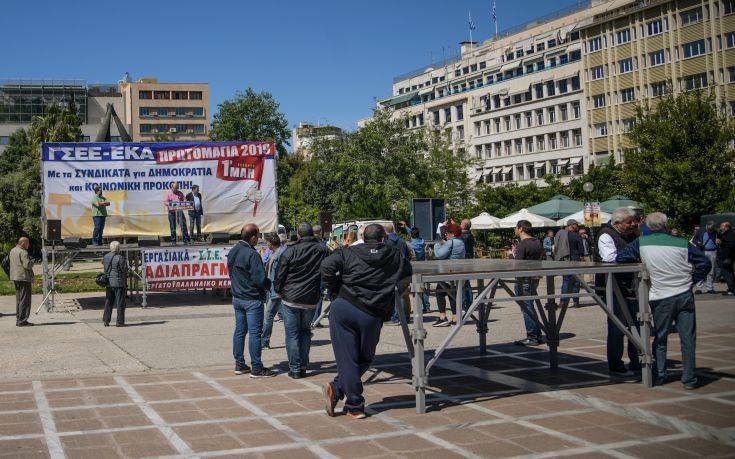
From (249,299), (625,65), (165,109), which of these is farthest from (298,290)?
(165,109)

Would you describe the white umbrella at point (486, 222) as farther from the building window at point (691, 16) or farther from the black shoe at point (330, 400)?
the building window at point (691, 16)

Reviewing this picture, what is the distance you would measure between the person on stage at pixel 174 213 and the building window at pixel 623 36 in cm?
6140

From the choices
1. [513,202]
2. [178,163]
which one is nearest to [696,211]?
[513,202]

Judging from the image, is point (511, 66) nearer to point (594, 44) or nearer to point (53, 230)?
point (594, 44)

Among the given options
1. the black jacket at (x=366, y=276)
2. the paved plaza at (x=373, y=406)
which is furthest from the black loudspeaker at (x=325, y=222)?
the black jacket at (x=366, y=276)

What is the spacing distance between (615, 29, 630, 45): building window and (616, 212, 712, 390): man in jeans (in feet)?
234

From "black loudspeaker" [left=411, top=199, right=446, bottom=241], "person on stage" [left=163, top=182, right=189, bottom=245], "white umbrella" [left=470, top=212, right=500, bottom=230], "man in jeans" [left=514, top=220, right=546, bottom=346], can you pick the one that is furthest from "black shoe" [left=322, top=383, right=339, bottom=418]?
"white umbrella" [left=470, top=212, right=500, bottom=230]

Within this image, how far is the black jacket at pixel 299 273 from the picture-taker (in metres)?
Answer: 9.66

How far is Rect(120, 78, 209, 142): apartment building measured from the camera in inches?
5133

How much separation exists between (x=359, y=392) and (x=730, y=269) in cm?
1536

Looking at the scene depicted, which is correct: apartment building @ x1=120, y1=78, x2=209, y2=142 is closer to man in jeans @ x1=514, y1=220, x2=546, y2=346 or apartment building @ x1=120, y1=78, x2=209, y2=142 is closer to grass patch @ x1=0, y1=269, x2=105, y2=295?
grass patch @ x1=0, y1=269, x2=105, y2=295

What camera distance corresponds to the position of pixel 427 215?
958 inches

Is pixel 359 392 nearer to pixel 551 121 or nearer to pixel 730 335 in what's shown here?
pixel 730 335

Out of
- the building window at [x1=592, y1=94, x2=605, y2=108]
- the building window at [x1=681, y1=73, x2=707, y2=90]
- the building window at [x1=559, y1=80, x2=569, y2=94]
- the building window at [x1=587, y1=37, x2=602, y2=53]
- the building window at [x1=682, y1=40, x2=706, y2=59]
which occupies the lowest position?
the building window at [x1=681, y1=73, x2=707, y2=90]
